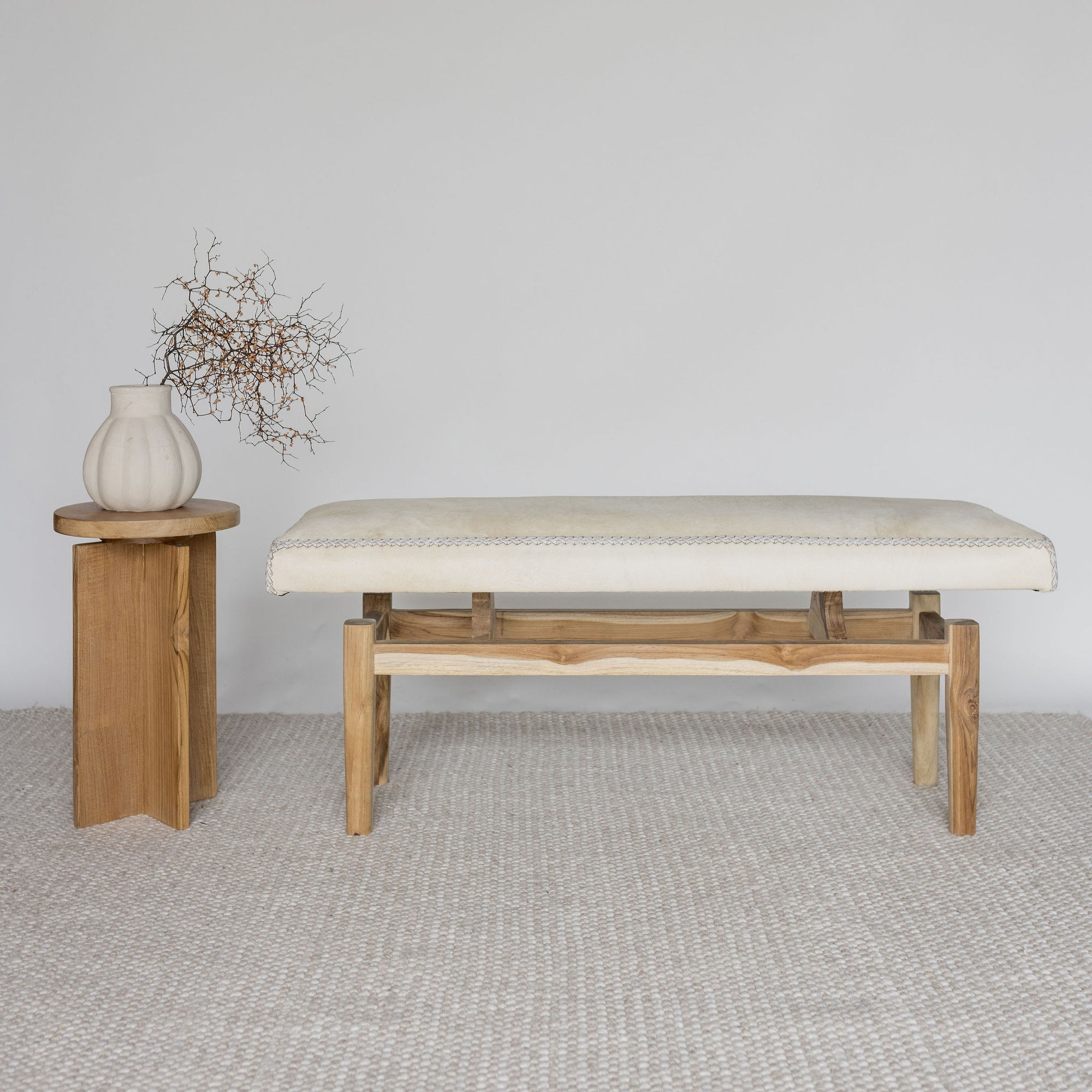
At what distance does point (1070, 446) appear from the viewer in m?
2.33

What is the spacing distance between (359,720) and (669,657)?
1.49ft

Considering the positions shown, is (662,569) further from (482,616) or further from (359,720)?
(359,720)

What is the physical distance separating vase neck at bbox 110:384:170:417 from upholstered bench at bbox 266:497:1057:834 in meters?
0.28

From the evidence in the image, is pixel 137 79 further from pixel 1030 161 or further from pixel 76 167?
pixel 1030 161

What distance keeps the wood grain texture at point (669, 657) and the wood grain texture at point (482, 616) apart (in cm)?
9

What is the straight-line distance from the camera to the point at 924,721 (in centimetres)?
176

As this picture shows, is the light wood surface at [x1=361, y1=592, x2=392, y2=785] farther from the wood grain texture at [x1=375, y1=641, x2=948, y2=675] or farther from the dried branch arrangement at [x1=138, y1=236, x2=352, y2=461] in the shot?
the dried branch arrangement at [x1=138, y1=236, x2=352, y2=461]

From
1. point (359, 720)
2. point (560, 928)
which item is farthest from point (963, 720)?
point (359, 720)

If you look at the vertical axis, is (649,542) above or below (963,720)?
above

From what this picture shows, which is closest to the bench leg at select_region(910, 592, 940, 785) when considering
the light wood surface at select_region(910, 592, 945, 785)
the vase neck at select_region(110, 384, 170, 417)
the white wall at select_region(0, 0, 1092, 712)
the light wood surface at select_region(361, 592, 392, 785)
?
the light wood surface at select_region(910, 592, 945, 785)

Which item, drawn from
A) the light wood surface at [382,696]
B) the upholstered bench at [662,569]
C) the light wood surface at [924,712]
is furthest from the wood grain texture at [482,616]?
the light wood surface at [924,712]

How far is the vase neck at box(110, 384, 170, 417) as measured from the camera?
1.55m

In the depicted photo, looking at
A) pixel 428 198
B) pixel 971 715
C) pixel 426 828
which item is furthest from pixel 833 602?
pixel 428 198

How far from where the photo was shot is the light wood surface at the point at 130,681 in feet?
5.12
